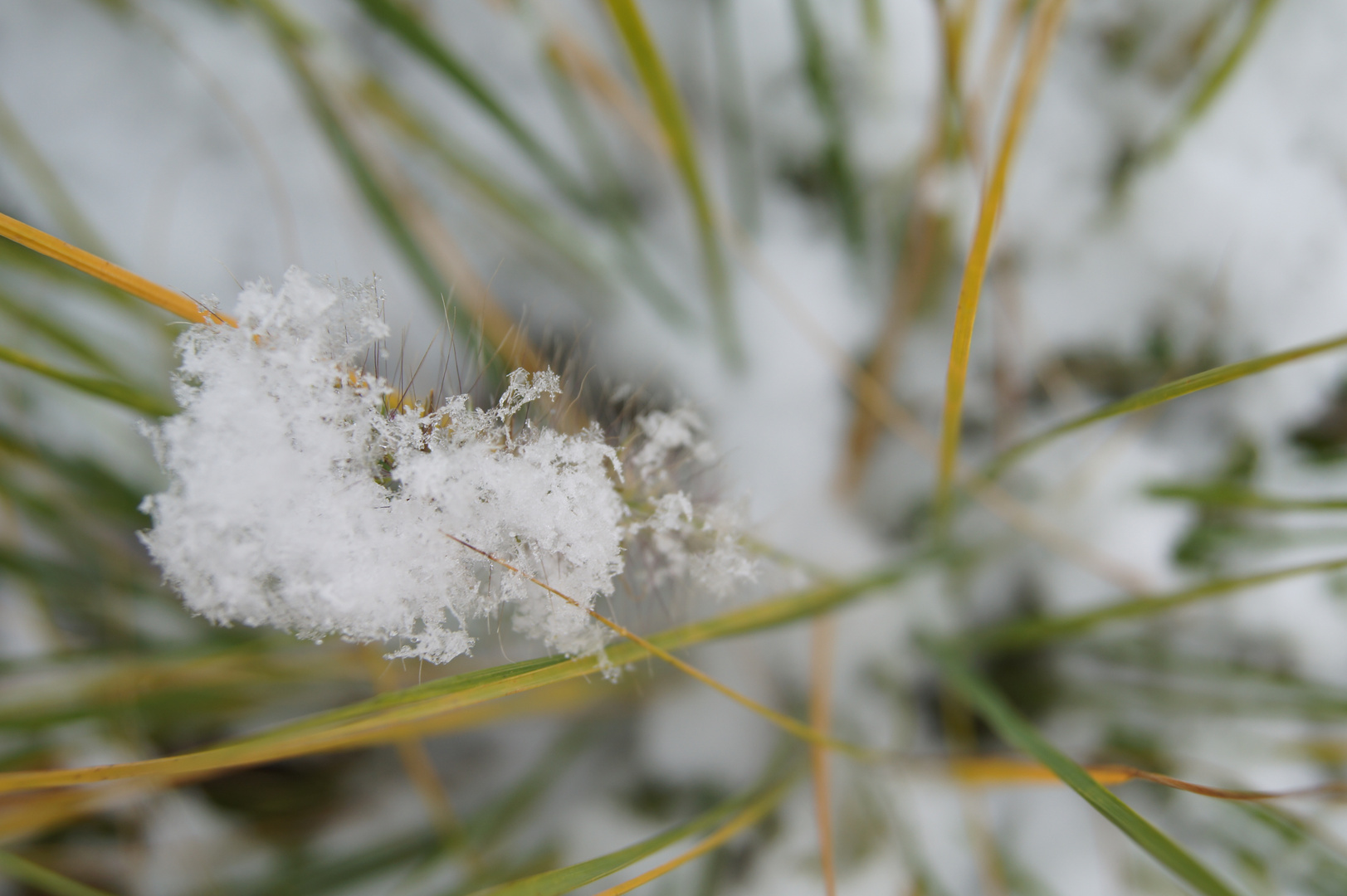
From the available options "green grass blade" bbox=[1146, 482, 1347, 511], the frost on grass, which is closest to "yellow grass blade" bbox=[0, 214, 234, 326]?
the frost on grass

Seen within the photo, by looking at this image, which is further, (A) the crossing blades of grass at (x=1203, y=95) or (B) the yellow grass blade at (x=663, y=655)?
(A) the crossing blades of grass at (x=1203, y=95)

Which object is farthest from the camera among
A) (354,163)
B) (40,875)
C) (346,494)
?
(354,163)

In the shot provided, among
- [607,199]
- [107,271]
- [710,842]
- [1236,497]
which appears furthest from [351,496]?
[1236,497]

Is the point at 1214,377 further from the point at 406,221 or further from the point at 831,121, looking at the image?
the point at 406,221

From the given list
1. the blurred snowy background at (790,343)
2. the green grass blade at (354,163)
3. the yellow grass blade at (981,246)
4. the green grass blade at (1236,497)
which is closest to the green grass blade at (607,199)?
the blurred snowy background at (790,343)

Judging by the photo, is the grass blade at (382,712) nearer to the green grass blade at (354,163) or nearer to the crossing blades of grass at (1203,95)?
the green grass blade at (354,163)

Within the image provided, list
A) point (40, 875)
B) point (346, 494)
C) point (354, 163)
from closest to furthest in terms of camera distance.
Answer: point (346, 494), point (40, 875), point (354, 163)

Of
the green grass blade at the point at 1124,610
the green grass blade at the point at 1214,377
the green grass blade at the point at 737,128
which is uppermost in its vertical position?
the green grass blade at the point at 737,128
